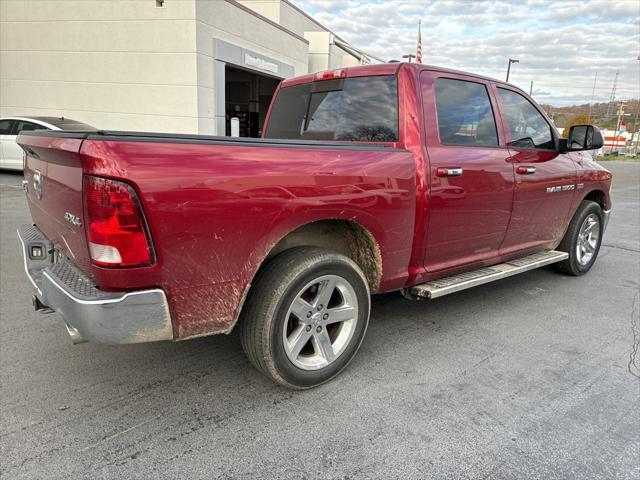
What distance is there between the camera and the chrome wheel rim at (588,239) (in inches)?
210

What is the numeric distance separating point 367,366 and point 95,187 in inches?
80.5

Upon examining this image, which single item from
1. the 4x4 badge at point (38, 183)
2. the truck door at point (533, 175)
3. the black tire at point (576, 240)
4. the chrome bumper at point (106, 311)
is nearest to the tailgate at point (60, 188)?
the 4x4 badge at point (38, 183)

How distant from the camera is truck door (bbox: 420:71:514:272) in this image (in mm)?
3383

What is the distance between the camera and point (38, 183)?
2836 mm

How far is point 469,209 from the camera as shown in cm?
360

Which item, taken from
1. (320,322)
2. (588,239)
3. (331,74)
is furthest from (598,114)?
(320,322)

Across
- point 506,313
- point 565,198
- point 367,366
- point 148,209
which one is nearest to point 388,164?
point 367,366

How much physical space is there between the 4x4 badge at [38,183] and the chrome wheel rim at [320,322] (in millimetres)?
1643

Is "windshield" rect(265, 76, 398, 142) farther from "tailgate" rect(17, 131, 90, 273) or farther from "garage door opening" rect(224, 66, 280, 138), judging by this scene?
"garage door opening" rect(224, 66, 280, 138)

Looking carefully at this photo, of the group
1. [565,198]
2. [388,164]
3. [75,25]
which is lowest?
[565,198]

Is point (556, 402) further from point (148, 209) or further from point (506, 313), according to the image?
point (148, 209)

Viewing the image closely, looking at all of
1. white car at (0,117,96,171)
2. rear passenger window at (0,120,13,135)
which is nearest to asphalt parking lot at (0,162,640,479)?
white car at (0,117,96,171)

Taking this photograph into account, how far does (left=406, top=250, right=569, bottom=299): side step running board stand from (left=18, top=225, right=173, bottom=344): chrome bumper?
6.17 feet

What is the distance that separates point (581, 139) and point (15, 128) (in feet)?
41.1
